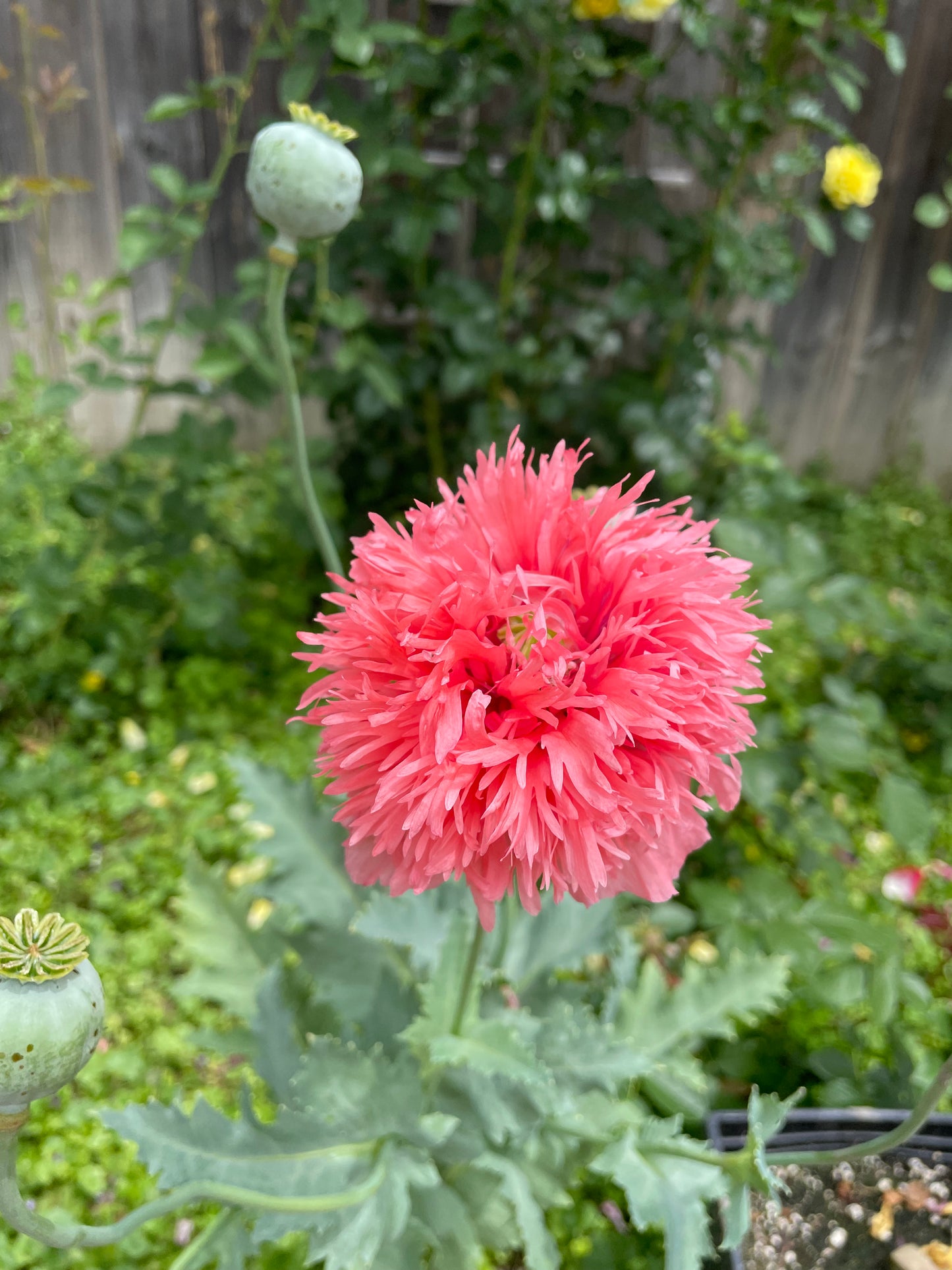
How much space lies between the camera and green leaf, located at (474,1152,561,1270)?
1024mm

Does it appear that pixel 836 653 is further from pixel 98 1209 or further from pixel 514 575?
pixel 98 1209

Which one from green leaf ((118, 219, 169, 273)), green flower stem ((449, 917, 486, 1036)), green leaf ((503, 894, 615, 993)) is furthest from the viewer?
green leaf ((118, 219, 169, 273))

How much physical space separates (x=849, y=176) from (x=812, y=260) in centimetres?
89

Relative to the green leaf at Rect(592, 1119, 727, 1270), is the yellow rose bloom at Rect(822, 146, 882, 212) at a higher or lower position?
higher

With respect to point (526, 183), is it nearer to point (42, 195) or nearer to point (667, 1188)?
point (42, 195)

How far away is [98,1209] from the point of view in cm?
135

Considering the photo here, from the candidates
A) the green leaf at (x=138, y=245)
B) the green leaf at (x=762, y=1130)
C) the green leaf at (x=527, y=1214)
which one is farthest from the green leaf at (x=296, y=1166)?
the green leaf at (x=138, y=245)

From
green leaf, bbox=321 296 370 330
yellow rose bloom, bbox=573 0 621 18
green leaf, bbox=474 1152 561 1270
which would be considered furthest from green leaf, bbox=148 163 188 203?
green leaf, bbox=474 1152 561 1270

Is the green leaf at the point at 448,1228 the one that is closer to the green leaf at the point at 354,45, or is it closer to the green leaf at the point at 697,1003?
the green leaf at the point at 697,1003

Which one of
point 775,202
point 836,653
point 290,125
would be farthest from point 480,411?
point 290,125

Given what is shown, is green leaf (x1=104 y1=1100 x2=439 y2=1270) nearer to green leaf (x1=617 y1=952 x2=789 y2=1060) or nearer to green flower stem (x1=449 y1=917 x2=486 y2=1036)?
green flower stem (x1=449 y1=917 x2=486 y2=1036)

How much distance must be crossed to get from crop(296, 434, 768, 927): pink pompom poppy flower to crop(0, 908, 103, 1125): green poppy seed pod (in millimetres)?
204

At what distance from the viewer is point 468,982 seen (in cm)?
88

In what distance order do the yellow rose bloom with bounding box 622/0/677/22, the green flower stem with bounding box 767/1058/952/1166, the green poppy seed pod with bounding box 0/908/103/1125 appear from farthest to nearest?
1. the yellow rose bloom with bounding box 622/0/677/22
2. the green flower stem with bounding box 767/1058/952/1166
3. the green poppy seed pod with bounding box 0/908/103/1125
